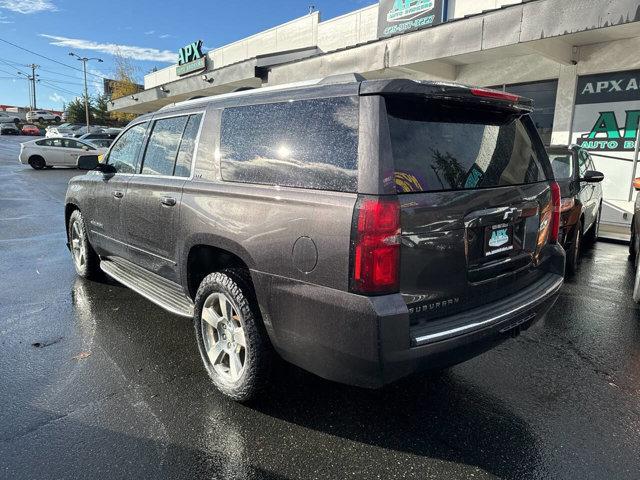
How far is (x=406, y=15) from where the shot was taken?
13617mm

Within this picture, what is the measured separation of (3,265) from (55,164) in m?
17.7

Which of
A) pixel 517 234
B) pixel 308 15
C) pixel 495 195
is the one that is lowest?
pixel 517 234

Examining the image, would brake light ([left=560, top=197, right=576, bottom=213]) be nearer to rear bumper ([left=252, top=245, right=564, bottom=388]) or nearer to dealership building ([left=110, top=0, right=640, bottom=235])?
rear bumper ([left=252, top=245, right=564, bottom=388])

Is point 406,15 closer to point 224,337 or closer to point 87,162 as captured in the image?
point 87,162

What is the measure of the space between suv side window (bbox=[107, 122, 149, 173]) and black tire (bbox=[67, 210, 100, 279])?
3.07 feet

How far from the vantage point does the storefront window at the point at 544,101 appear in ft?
36.1

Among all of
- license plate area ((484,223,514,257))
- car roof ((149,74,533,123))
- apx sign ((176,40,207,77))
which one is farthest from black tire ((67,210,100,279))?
apx sign ((176,40,207,77))

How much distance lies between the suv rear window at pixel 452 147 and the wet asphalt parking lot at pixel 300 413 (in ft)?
4.72

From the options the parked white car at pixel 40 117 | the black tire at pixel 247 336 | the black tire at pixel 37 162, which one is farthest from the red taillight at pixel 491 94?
the parked white car at pixel 40 117

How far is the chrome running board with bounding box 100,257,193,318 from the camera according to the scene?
3.55 m

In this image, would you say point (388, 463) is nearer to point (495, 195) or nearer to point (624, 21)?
point (495, 195)

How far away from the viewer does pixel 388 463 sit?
8.07ft

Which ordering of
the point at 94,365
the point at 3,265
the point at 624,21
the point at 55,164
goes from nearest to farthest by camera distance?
1. the point at 94,365
2. the point at 3,265
3. the point at 624,21
4. the point at 55,164

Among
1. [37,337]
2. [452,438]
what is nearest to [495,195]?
[452,438]
